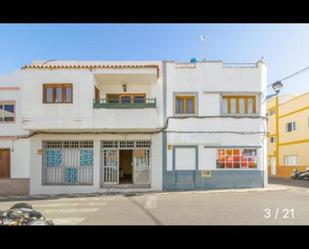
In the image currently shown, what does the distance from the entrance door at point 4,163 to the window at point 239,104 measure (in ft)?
40.4

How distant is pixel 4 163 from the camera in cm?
1558

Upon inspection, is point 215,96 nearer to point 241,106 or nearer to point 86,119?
point 241,106

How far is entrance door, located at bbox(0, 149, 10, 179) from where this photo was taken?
51.0ft

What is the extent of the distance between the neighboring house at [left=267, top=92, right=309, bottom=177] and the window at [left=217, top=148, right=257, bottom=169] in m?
13.2

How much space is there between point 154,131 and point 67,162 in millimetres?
4939

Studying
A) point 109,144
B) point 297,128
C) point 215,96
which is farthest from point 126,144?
point 297,128

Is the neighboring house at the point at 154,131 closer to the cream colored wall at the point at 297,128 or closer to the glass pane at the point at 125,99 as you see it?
the glass pane at the point at 125,99

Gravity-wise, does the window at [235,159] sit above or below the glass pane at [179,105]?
below

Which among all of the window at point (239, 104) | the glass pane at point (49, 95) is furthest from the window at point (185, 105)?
the glass pane at point (49, 95)

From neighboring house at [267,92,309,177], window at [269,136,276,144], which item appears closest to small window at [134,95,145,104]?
neighboring house at [267,92,309,177]

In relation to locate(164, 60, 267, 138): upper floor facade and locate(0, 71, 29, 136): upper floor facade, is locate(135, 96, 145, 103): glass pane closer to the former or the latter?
locate(164, 60, 267, 138): upper floor facade

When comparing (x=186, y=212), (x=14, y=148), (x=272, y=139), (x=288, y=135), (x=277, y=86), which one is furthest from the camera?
(x=272, y=139)

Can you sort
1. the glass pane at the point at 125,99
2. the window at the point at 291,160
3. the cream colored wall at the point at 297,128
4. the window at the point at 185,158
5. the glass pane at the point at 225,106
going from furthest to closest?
1. the window at the point at 291,160
2. the cream colored wall at the point at 297,128
3. the glass pane at the point at 125,99
4. the glass pane at the point at 225,106
5. the window at the point at 185,158

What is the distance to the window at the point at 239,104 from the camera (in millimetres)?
15344
